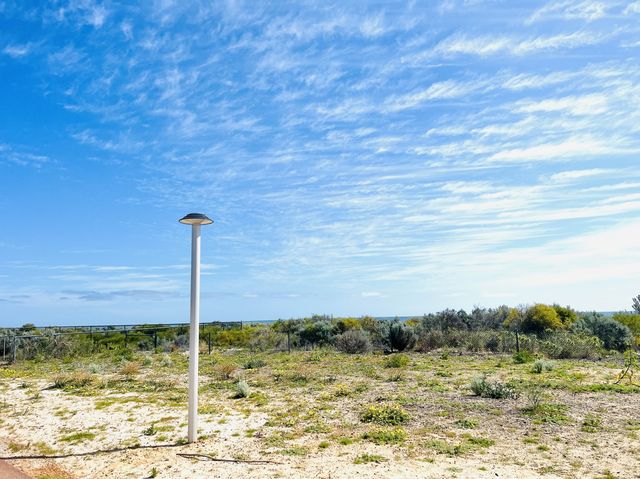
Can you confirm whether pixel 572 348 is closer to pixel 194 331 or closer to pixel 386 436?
pixel 386 436

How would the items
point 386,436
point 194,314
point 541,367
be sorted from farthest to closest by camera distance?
point 541,367
point 194,314
point 386,436

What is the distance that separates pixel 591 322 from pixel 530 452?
2205cm

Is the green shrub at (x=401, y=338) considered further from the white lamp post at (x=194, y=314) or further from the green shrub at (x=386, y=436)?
the white lamp post at (x=194, y=314)

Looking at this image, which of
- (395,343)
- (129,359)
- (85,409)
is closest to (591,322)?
(395,343)

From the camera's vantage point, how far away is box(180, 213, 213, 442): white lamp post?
301 inches

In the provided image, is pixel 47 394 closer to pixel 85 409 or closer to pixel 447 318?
pixel 85 409

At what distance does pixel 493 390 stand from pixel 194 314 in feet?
21.9

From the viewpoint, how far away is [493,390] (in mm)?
10562

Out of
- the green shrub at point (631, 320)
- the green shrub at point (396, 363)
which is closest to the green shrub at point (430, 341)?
the green shrub at point (396, 363)

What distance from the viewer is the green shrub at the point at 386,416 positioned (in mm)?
8492

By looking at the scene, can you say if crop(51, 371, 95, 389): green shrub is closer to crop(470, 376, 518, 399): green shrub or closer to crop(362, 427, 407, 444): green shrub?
crop(362, 427, 407, 444): green shrub

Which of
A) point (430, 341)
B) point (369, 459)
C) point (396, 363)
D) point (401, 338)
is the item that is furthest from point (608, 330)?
point (369, 459)

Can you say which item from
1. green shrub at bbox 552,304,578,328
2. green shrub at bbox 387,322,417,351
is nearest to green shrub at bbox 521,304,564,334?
Result: green shrub at bbox 552,304,578,328

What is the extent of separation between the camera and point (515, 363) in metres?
16.7
